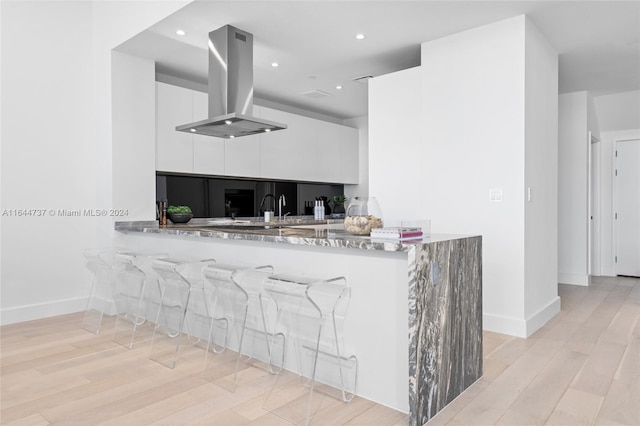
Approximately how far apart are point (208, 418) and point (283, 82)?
13.1 ft

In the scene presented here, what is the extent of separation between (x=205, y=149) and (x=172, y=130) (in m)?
0.44

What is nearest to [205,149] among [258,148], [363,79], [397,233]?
[258,148]

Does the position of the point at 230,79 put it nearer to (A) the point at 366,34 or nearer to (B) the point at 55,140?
(A) the point at 366,34

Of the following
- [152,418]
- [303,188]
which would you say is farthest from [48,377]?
[303,188]

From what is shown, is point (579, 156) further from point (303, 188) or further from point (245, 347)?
point (245, 347)

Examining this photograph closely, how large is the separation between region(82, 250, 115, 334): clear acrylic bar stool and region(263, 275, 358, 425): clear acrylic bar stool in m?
1.91

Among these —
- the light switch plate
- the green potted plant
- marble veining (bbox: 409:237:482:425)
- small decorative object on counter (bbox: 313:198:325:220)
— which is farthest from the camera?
the green potted plant

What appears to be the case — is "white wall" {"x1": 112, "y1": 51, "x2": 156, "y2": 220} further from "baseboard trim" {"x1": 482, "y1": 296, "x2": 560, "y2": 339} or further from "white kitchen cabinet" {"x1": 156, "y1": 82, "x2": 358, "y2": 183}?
"baseboard trim" {"x1": 482, "y1": 296, "x2": 560, "y2": 339}

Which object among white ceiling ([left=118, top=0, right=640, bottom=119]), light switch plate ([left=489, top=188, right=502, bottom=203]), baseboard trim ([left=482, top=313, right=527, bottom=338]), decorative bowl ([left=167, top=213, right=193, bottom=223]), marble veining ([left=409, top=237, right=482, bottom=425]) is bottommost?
baseboard trim ([left=482, top=313, right=527, bottom=338])

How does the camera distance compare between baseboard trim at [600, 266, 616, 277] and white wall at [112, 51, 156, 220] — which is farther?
baseboard trim at [600, 266, 616, 277]

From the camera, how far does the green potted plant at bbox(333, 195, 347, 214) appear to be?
696 cm

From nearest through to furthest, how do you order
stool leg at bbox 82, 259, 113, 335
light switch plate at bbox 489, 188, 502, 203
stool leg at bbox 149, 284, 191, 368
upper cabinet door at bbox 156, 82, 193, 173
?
stool leg at bbox 149, 284, 191, 368, light switch plate at bbox 489, 188, 502, 203, stool leg at bbox 82, 259, 113, 335, upper cabinet door at bbox 156, 82, 193, 173

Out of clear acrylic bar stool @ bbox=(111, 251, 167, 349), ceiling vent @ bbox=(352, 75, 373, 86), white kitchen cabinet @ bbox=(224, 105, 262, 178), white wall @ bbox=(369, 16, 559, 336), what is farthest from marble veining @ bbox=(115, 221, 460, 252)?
ceiling vent @ bbox=(352, 75, 373, 86)

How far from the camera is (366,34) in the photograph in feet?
12.2
